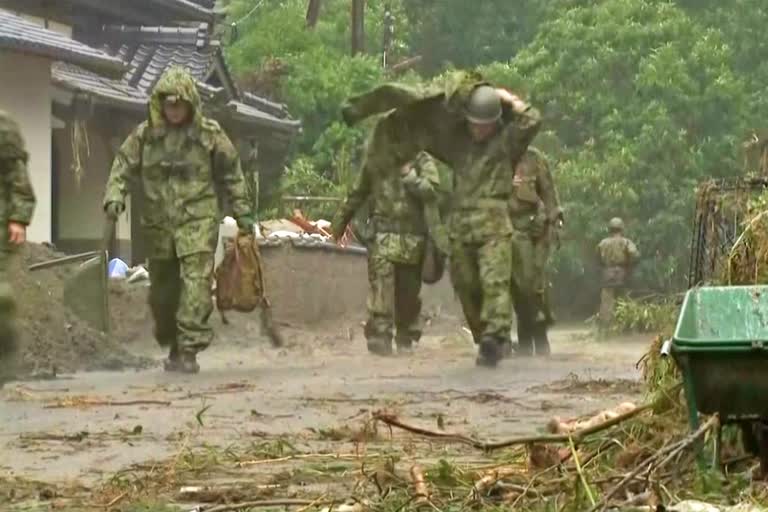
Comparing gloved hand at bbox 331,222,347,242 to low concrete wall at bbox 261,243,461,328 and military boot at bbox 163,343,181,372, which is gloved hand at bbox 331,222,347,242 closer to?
military boot at bbox 163,343,181,372

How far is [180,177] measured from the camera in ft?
46.2

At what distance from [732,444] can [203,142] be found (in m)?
7.73

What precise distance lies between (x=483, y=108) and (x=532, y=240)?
8.50ft

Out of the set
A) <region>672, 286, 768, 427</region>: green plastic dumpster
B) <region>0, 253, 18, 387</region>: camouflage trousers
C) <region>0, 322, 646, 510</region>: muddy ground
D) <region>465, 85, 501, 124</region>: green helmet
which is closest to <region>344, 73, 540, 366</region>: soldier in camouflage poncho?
<region>465, 85, 501, 124</region>: green helmet

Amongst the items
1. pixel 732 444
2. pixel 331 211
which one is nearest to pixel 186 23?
pixel 331 211

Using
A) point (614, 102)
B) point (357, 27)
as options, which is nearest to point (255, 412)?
point (614, 102)

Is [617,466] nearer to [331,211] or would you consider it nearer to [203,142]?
[203,142]

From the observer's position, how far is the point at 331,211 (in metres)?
32.2

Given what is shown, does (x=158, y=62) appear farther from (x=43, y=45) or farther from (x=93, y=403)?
(x=93, y=403)

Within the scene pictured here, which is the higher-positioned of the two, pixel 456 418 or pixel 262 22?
pixel 262 22

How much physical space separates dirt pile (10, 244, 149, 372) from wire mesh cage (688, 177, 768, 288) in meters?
7.09

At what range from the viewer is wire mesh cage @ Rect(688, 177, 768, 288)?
7.96 metres

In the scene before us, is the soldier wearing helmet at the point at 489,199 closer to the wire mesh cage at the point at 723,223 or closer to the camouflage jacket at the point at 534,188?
the camouflage jacket at the point at 534,188

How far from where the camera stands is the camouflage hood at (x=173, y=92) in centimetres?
1372
